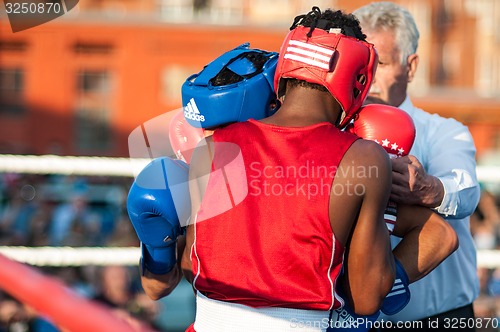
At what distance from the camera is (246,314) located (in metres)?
1.79

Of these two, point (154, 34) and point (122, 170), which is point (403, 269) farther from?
point (154, 34)

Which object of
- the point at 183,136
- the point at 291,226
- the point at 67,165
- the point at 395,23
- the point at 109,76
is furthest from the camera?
the point at 109,76

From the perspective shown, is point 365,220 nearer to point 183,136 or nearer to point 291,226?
point 291,226

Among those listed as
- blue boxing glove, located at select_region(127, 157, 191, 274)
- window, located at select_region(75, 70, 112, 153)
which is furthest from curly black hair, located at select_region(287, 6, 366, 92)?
window, located at select_region(75, 70, 112, 153)

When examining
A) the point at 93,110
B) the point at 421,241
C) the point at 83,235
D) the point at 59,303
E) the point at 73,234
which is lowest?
the point at 93,110

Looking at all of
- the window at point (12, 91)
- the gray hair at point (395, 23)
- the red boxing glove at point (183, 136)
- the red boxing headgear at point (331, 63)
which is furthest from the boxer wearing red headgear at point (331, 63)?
the window at point (12, 91)

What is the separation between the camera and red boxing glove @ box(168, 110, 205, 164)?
6.86 ft

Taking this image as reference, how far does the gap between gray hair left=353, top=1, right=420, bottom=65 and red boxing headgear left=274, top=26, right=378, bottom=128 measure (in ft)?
2.25

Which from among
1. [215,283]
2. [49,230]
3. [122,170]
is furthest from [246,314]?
[49,230]

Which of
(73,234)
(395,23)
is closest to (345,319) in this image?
(395,23)

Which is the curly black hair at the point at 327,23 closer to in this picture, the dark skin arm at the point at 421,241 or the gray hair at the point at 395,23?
the dark skin arm at the point at 421,241

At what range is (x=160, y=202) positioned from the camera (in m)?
1.87

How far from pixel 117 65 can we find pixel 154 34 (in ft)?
5.16

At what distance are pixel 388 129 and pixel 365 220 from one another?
324mm
